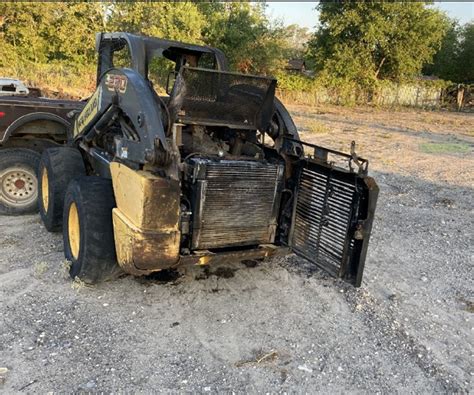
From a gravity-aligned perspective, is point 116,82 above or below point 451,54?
below

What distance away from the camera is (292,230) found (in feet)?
14.9

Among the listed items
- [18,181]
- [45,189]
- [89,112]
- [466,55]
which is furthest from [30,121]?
[466,55]

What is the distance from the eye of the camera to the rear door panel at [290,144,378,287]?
385 cm

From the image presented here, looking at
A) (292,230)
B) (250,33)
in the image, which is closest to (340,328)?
(292,230)

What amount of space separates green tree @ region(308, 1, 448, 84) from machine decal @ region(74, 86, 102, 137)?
2904cm

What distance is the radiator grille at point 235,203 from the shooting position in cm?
403

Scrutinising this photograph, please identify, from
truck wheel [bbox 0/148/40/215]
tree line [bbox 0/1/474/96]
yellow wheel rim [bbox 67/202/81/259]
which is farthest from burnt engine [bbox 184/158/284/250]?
tree line [bbox 0/1/474/96]

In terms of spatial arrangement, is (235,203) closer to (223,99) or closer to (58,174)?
(223,99)

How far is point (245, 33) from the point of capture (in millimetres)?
31719

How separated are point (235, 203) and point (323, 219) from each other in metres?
0.82

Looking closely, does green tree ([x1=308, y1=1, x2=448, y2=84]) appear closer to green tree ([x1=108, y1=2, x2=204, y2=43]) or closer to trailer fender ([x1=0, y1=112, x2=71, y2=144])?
green tree ([x1=108, y1=2, x2=204, y2=43])

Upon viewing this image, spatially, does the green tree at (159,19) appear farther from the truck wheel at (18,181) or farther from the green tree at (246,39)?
the truck wheel at (18,181)

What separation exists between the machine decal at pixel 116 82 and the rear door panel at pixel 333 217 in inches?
70.1

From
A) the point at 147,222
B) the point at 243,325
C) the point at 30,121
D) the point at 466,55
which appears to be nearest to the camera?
the point at 147,222
